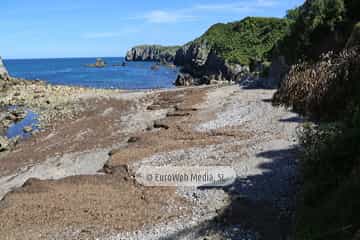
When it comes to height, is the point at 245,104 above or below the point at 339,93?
below

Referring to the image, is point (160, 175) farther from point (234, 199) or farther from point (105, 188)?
point (234, 199)

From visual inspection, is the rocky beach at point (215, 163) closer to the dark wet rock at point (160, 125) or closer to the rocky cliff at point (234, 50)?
the dark wet rock at point (160, 125)

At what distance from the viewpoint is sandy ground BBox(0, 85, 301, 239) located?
35.7 feet

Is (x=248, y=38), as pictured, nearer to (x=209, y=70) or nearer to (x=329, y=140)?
(x=209, y=70)

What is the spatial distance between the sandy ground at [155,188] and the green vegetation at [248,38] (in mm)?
36723

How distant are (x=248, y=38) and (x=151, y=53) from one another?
320 ft

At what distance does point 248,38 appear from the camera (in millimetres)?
74688

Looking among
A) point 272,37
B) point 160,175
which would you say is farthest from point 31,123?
point 272,37

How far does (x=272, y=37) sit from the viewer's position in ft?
230

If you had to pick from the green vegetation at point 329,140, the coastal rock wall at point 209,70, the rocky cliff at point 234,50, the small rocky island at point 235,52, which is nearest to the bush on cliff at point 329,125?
the green vegetation at point 329,140

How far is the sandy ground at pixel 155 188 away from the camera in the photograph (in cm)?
1087

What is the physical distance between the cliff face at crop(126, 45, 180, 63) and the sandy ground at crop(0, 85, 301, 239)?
4665 inches

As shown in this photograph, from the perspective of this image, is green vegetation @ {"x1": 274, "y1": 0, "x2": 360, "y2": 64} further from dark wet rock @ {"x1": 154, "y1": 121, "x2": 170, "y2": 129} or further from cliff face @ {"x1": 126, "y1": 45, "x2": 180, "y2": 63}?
cliff face @ {"x1": 126, "y1": 45, "x2": 180, "y2": 63}

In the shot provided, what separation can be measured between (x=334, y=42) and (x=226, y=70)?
35901 millimetres
